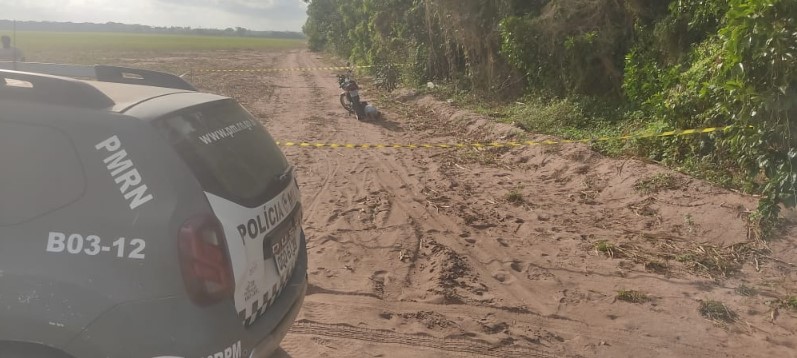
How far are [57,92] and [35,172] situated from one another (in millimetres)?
330

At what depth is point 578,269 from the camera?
17.1 feet

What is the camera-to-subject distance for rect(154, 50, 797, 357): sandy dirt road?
4.05m

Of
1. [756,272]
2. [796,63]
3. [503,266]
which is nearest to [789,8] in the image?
[796,63]

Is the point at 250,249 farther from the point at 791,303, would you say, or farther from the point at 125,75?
the point at 791,303

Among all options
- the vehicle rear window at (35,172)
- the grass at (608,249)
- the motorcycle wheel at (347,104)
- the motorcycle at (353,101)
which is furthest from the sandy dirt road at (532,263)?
the motorcycle wheel at (347,104)

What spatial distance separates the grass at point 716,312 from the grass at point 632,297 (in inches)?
15.5

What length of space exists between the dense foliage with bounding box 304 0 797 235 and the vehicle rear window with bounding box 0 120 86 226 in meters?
5.28

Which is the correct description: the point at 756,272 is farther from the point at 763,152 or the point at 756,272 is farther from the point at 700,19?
the point at 700,19

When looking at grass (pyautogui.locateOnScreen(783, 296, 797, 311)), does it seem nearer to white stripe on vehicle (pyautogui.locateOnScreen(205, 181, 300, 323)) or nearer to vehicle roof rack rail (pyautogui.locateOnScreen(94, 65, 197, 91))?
white stripe on vehicle (pyautogui.locateOnScreen(205, 181, 300, 323))

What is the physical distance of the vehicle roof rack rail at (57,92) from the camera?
235cm

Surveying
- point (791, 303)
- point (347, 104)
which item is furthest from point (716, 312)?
point (347, 104)

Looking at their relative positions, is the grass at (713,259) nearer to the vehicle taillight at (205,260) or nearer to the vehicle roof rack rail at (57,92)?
the vehicle taillight at (205,260)

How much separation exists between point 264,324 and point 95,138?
1059 mm

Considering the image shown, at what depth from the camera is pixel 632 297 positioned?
465cm
